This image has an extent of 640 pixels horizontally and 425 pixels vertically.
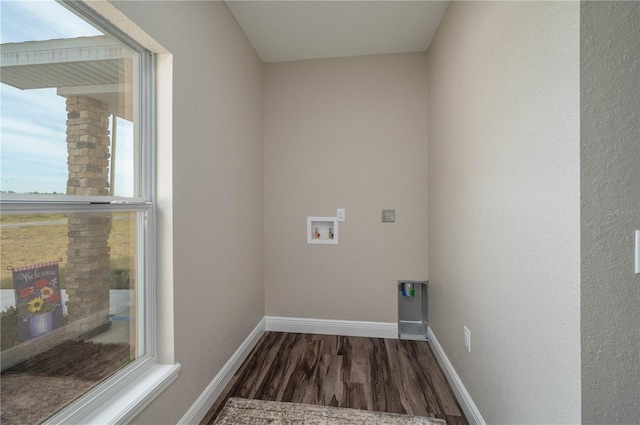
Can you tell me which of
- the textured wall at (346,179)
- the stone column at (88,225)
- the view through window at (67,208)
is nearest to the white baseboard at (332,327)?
the textured wall at (346,179)

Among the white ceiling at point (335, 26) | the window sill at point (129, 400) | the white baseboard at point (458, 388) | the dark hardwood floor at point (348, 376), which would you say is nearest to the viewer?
the window sill at point (129, 400)

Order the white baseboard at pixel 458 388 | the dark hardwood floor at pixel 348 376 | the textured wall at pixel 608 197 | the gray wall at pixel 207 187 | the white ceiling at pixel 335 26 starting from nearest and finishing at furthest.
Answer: the textured wall at pixel 608 197
the gray wall at pixel 207 187
the white baseboard at pixel 458 388
the dark hardwood floor at pixel 348 376
the white ceiling at pixel 335 26

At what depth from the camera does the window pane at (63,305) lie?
826 millimetres

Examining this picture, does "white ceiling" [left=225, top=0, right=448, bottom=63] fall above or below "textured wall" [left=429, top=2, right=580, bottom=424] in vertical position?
above

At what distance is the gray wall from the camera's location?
137 cm

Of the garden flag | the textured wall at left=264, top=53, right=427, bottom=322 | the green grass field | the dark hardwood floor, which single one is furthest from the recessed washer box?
the garden flag

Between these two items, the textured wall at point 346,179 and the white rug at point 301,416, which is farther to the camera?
the textured wall at point 346,179

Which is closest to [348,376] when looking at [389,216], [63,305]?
[389,216]

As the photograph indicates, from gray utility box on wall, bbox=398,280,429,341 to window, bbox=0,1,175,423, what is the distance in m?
2.05

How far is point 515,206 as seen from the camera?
1.13 m

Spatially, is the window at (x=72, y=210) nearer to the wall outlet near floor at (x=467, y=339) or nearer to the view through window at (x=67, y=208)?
the view through window at (x=67, y=208)

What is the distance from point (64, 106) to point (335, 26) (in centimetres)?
188

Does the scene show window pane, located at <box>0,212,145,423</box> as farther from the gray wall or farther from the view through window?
the gray wall

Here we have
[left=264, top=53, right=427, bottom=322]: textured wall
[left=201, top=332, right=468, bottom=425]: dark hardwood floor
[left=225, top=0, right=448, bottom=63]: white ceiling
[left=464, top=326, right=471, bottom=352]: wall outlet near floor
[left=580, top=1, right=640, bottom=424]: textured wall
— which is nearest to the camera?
[left=580, top=1, right=640, bottom=424]: textured wall
